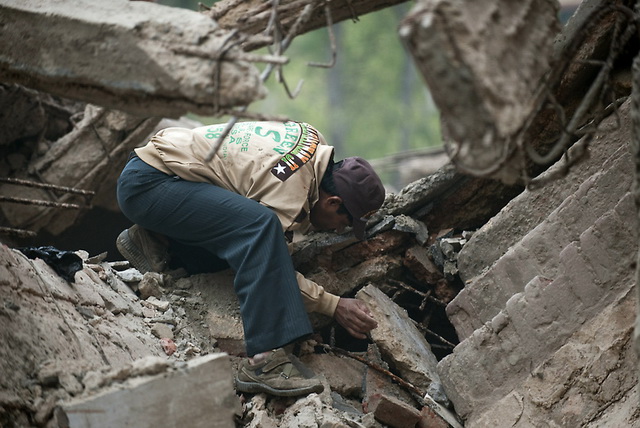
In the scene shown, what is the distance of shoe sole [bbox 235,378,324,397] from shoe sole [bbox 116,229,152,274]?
1.21m

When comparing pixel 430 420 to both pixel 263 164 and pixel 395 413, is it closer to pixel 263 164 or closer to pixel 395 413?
pixel 395 413

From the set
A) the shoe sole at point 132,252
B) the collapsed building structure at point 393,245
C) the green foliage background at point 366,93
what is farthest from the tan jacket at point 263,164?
the green foliage background at point 366,93

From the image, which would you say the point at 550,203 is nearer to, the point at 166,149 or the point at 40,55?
the point at 166,149

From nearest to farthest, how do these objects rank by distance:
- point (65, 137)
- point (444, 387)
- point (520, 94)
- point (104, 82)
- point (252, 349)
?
point (520, 94)
point (104, 82)
point (252, 349)
point (444, 387)
point (65, 137)

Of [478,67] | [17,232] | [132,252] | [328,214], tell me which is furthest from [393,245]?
[478,67]

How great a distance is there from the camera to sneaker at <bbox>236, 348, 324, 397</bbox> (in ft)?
14.2

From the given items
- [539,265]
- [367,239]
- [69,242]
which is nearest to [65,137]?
[69,242]

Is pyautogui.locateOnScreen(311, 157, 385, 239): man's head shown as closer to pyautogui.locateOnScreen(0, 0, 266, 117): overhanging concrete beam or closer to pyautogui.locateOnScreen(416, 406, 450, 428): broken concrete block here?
pyautogui.locateOnScreen(416, 406, 450, 428): broken concrete block

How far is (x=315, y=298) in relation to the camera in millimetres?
4719

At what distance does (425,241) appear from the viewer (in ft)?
18.1

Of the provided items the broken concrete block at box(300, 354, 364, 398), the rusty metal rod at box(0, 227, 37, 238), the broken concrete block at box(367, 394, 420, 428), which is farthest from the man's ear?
the rusty metal rod at box(0, 227, 37, 238)

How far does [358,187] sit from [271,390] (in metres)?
1.32

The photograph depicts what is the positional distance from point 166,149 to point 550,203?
7.45ft

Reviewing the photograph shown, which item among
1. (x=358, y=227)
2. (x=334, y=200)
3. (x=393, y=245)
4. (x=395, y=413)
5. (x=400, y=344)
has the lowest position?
(x=395, y=413)
